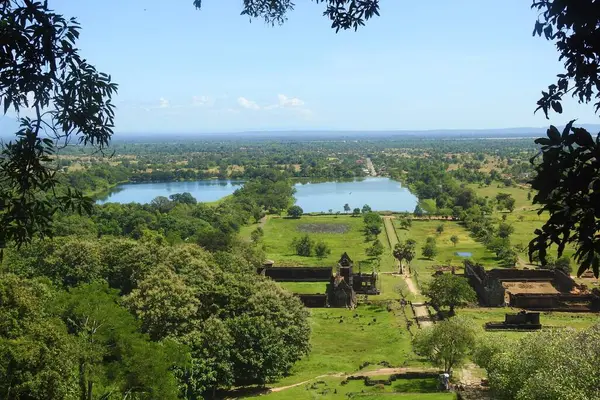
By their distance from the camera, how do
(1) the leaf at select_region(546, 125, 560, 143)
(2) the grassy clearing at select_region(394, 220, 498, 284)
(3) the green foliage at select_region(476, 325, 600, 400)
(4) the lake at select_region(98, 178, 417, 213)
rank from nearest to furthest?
(1) the leaf at select_region(546, 125, 560, 143) → (3) the green foliage at select_region(476, 325, 600, 400) → (2) the grassy clearing at select_region(394, 220, 498, 284) → (4) the lake at select_region(98, 178, 417, 213)

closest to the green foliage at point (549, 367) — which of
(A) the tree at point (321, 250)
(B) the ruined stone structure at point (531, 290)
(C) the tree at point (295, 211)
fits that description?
(B) the ruined stone structure at point (531, 290)

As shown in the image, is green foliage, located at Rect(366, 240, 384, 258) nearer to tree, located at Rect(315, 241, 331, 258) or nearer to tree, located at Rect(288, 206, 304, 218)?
tree, located at Rect(315, 241, 331, 258)

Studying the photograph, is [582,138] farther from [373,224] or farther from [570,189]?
[373,224]

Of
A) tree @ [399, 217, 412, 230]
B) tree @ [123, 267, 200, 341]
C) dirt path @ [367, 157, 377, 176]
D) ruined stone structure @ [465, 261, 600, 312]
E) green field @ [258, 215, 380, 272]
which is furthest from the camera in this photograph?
dirt path @ [367, 157, 377, 176]

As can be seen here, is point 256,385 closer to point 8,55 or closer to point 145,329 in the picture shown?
point 145,329

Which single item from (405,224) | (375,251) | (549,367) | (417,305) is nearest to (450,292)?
(417,305)

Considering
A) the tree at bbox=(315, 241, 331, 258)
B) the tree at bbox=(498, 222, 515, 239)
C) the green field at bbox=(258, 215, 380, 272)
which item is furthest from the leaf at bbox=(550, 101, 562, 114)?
the tree at bbox=(498, 222, 515, 239)
